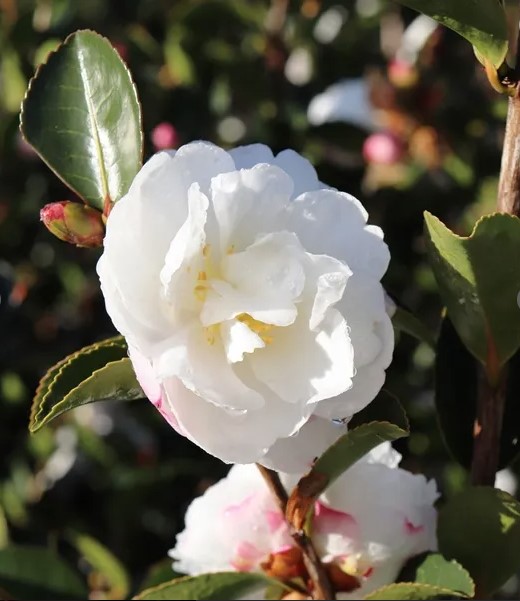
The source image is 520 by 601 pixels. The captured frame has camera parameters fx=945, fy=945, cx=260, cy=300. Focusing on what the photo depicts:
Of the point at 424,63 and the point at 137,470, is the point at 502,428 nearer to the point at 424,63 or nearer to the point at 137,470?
the point at 137,470

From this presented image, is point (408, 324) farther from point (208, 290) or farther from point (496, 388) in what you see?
point (208, 290)

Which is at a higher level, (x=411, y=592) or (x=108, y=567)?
(x=411, y=592)

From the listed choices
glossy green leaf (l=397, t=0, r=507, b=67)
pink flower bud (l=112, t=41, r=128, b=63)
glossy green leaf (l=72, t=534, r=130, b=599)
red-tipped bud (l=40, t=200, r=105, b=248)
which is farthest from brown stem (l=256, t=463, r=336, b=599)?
pink flower bud (l=112, t=41, r=128, b=63)

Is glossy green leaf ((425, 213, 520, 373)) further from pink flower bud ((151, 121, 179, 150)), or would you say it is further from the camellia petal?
pink flower bud ((151, 121, 179, 150))

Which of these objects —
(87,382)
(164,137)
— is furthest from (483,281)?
(164,137)

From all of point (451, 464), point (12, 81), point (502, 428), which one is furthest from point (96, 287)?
point (502, 428)
